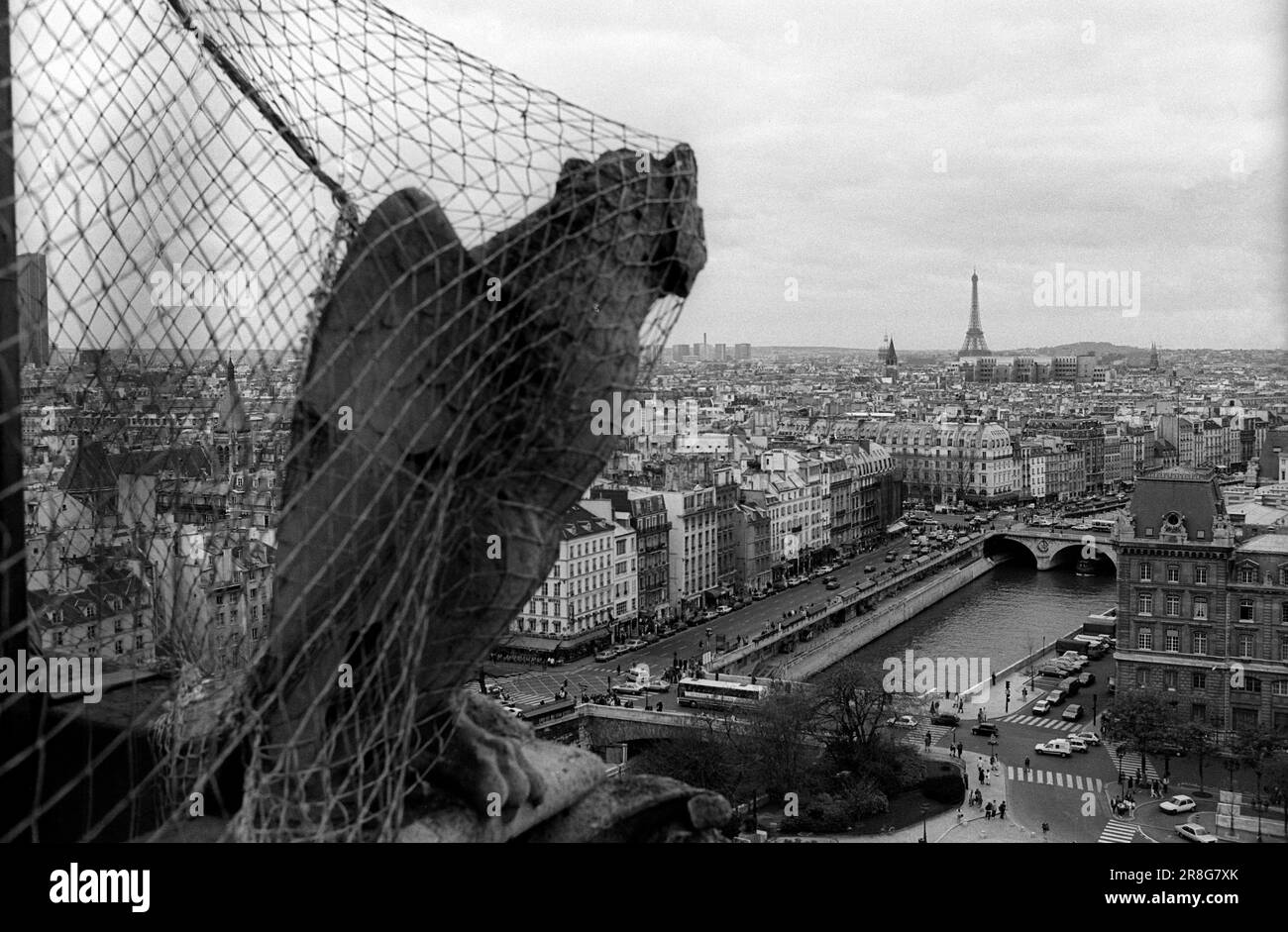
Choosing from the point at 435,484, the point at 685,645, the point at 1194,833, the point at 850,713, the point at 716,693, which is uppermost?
the point at 435,484

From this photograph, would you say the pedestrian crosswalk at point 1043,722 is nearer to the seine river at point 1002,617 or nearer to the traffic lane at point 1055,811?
the traffic lane at point 1055,811

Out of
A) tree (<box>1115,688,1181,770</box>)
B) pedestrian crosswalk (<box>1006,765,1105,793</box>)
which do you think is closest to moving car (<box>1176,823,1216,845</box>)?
pedestrian crosswalk (<box>1006,765,1105,793</box>)

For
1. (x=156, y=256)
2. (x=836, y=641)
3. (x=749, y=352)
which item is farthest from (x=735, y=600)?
(x=749, y=352)

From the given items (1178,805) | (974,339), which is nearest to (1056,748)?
(1178,805)

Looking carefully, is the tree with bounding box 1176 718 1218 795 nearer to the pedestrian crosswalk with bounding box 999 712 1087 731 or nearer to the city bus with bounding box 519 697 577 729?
the pedestrian crosswalk with bounding box 999 712 1087 731

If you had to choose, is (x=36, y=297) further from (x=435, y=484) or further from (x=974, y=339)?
(x=974, y=339)
